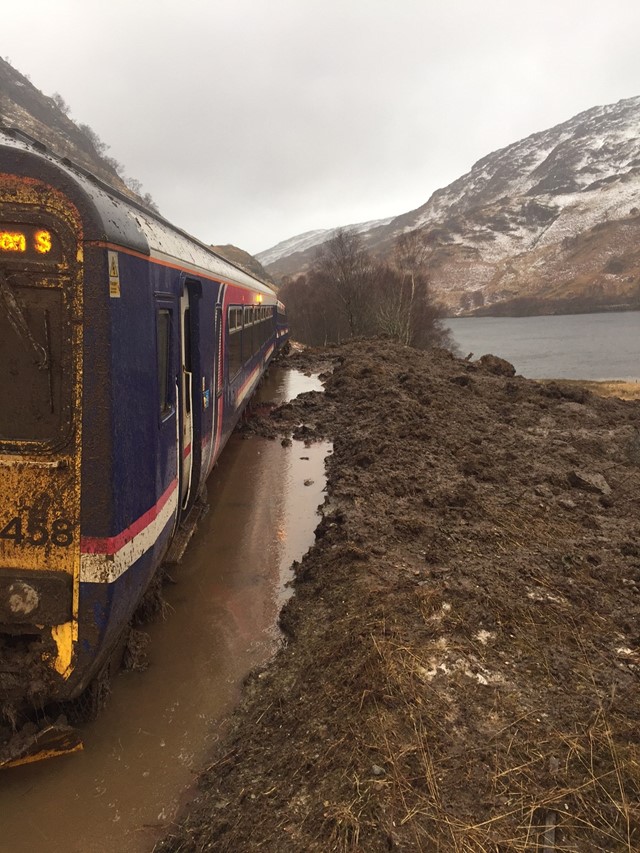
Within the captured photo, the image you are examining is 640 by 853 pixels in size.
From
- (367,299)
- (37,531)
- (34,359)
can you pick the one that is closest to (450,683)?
(37,531)

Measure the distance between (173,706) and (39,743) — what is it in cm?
92

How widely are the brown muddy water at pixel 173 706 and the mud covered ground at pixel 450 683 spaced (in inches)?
10.7

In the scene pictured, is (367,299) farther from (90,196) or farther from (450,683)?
(90,196)

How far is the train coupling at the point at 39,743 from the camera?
3.09m

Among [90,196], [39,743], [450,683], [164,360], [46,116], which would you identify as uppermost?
[46,116]

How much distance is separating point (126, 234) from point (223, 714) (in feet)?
11.3

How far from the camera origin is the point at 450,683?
349 cm

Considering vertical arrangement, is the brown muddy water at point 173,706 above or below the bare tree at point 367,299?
below

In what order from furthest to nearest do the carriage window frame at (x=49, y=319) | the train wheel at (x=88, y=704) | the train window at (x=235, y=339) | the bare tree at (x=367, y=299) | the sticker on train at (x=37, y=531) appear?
the bare tree at (x=367, y=299)
the train window at (x=235, y=339)
the train wheel at (x=88, y=704)
the sticker on train at (x=37, y=531)
the carriage window frame at (x=49, y=319)

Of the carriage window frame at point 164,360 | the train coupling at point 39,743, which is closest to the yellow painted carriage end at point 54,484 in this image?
the train coupling at point 39,743

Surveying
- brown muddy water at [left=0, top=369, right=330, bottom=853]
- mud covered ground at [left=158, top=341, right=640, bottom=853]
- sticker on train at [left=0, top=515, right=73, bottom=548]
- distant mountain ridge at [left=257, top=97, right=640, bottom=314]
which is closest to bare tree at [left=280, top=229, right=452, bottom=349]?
mud covered ground at [left=158, top=341, right=640, bottom=853]

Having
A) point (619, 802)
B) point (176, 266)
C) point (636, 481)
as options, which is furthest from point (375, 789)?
point (636, 481)

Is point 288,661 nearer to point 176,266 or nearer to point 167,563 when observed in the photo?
point 167,563

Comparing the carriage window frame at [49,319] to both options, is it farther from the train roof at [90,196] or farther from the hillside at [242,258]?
the hillside at [242,258]
